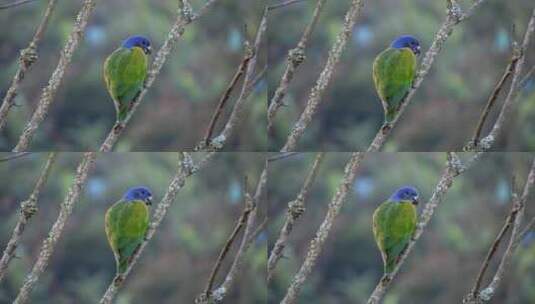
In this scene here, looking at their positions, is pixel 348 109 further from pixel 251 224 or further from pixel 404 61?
pixel 251 224

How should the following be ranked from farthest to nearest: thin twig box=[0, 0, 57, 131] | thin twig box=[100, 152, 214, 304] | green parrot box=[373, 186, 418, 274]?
green parrot box=[373, 186, 418, 274] → thin twig box=[100, 152, 214, 304] → thin twig box=[0, 0, 57, 131]

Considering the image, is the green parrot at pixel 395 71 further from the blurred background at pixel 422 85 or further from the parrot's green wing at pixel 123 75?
the parrot's green wing at pixel 123 75

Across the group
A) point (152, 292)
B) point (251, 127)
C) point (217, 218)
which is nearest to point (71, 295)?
point (152, 292)

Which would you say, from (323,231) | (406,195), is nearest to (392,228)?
(406,195)

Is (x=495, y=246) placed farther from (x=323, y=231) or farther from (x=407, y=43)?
(x=407, y=43)

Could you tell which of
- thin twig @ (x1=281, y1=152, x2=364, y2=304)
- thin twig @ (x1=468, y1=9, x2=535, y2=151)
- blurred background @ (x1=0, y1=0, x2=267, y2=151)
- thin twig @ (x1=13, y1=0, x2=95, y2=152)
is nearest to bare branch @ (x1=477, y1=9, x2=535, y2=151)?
thin twig @ (x1=468, y1=9, x2=535, y2=151)

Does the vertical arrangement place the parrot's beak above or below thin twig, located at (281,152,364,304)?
above

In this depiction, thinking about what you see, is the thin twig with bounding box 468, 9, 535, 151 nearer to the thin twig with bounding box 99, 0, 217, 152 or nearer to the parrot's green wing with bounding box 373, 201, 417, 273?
the parrot's green wing with bounding box 373, 201, 417, 273
